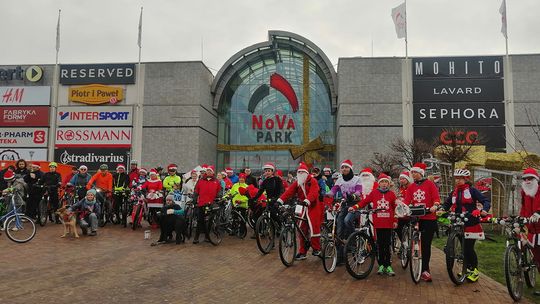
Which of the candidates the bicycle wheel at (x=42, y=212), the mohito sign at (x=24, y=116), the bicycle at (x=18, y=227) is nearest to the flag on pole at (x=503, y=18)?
the bicycle wheel at (x=42, y=212)

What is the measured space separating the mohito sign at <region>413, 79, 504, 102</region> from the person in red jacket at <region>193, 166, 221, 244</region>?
27.6 m

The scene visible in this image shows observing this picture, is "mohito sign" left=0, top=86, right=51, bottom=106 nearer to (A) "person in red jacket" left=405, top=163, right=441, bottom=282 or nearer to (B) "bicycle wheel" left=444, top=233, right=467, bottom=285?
(A) "person in red jacket" left=405, top=163, right=441, bottom=282

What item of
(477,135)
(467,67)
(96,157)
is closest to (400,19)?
(467,67)

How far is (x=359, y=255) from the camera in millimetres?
7191

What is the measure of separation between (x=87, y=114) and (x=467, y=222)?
1421 inches

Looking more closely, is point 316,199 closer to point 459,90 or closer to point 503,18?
point 459,90

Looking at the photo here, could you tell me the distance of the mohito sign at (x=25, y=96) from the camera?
37656mm

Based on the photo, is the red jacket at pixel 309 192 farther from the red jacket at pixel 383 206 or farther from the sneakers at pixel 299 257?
the red jacket at pixel 383 206

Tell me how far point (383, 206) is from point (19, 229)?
27.6 feet

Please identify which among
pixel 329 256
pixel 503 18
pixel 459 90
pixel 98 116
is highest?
pixel 503 18

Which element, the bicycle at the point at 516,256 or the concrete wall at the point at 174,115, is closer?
the bicycle at the point at 516,256

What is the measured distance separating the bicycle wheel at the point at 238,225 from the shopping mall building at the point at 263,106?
23790 millimetres

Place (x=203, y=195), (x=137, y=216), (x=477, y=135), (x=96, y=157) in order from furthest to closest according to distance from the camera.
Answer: (x=96, y=157) → (x=477, y=135) → (x=137, y=216) → (x=203, y=195)

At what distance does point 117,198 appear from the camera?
13.2m
